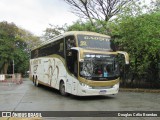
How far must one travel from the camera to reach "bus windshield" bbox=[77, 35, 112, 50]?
1806 cm

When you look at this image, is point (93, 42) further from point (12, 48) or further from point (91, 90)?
point (12, 48)

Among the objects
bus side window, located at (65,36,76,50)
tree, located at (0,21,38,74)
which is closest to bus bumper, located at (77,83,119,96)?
bus side window, located at (65,36,76,50)

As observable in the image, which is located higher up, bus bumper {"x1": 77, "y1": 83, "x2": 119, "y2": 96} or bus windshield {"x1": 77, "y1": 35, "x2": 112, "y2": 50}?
bus windshield {"x1": 77, "y1": 35, "x2": 112, "y2": 50}

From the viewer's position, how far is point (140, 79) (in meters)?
27.2

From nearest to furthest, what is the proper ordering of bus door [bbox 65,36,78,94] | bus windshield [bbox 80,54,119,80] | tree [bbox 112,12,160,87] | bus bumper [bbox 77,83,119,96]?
bus bumper [bbox 77,83,119,96] → bus windshield [bbox 80,54,119,80] → bus door [bbox 65,36,78,94] → tree [bbox 112,12,160,87]

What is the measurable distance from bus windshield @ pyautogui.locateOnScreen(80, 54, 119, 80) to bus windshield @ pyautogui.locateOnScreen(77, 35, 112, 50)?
623 mm

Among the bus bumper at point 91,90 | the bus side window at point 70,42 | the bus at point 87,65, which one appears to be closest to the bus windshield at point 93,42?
the bus at point 87,65

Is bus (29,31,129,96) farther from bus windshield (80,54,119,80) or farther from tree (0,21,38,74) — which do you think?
tree (0,21,38,74)

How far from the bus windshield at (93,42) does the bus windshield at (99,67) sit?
62 cm

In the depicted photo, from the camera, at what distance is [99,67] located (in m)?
17.8

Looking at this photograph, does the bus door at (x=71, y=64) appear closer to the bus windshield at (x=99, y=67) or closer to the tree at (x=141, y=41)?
the bus windshield at (x=99, y=67)

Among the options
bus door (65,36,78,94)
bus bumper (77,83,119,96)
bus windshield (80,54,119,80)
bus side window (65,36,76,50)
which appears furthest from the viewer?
bus side window (65,36,76,50)

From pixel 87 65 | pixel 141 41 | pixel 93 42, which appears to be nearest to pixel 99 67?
pixel 87 65

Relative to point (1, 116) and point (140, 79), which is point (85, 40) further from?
point (140, 79)
